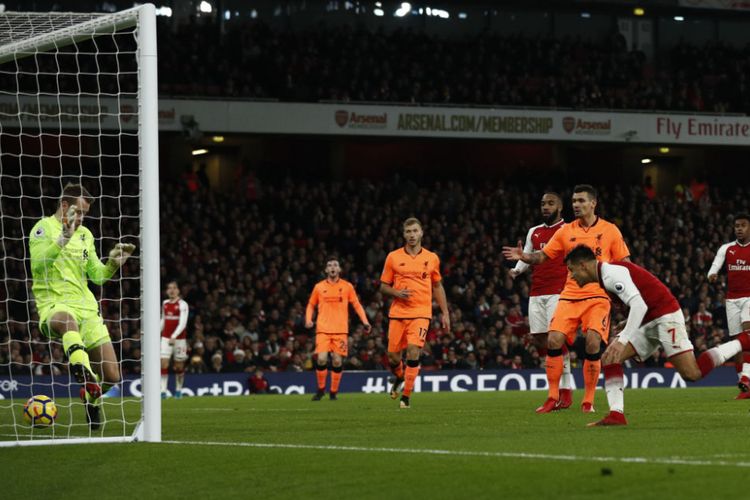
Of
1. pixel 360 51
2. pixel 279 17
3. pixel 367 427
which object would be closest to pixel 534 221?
pixel 360 51

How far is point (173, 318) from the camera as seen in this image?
23.1 meters

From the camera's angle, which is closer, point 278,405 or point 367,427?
point 367,427

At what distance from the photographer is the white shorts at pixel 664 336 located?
10.6 meters

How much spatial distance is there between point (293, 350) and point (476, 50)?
15027 mm

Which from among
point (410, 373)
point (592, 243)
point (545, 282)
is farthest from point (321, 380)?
point (592, 243)

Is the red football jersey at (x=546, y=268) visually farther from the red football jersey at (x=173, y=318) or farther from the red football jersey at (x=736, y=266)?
the red football jersey at (x=173, y=318)

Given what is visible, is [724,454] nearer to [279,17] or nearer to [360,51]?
[360,51]

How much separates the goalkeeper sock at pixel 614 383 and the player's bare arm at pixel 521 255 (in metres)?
1.67

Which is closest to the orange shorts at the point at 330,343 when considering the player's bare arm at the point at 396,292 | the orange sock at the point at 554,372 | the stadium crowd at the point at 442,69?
the player's bare arm at the point at 396,292

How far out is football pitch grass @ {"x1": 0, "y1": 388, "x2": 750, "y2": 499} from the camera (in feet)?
21.6

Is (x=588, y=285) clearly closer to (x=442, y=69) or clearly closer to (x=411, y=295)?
(x=411, y=295)

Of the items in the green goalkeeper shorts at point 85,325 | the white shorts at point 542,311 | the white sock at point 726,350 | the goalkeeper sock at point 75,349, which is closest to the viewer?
the goalkeeper sock at point 75,349

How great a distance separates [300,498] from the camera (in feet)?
21.6

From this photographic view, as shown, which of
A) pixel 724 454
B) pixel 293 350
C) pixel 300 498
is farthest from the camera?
pixel 293 350
